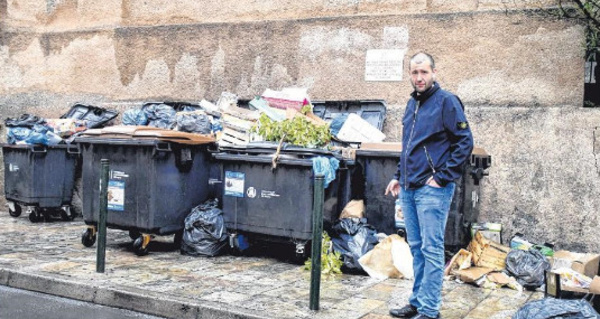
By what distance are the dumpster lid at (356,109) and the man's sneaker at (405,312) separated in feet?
11.7

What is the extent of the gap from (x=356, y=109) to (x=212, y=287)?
3651 millimetres

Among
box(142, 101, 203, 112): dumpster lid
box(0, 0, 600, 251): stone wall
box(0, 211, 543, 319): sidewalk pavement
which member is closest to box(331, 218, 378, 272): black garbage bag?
box(0, 211, 543, 319): sidewalk pavement

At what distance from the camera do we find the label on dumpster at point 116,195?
21.6ft

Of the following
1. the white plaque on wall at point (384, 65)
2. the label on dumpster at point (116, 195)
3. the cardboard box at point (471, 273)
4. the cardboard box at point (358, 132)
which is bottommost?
the cardboard box at point (471, 273)

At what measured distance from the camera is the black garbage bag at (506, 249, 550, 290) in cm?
564

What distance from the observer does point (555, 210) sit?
6906mm

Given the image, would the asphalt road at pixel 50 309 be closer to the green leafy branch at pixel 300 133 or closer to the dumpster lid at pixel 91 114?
the green leafy branch at pixel 300 133

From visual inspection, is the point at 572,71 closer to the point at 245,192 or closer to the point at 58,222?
the point at 245,192

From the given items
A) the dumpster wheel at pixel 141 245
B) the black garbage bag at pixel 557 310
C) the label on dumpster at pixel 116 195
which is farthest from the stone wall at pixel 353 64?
the black garbage bag at pixel 557 310

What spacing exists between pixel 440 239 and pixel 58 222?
642cm

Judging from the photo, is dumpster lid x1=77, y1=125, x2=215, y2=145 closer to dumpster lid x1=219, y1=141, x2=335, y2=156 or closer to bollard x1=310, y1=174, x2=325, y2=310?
dumpster lid x1=219, y1=141, x2=335, y2=156

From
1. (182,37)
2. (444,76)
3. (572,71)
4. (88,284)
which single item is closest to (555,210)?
(572,71)

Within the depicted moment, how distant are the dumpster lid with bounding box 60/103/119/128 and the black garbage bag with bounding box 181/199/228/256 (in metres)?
3.44

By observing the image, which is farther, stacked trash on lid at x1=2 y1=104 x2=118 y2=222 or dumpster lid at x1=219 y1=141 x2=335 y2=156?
stacked trash on lid at x1=2 y1=104 x2=118 y2=222
